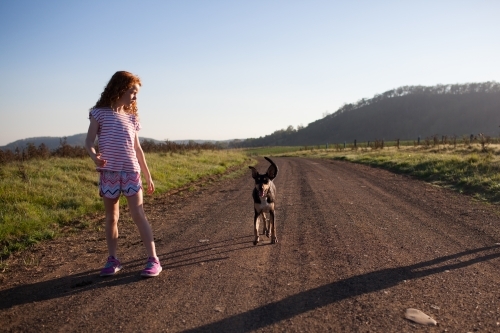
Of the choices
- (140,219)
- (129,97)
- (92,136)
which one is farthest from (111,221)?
(129,97)

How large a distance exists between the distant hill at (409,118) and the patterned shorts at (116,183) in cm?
9097

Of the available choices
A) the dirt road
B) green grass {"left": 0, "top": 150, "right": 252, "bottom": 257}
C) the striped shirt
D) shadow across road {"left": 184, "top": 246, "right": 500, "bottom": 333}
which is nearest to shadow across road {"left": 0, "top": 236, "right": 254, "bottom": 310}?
the dirt road

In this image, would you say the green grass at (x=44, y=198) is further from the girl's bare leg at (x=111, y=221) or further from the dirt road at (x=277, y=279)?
the girl's bare leg at (x=111, y=221)

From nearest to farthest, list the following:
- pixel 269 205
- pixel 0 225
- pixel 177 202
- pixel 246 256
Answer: pixel 246 256 < pixel 269 205 < pixel 0 225 < pixel 177 202

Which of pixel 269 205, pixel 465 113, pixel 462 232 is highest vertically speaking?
pixel 465 113

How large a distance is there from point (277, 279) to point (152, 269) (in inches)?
57.0

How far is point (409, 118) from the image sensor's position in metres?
130

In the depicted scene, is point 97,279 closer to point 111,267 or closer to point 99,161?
point 111,267

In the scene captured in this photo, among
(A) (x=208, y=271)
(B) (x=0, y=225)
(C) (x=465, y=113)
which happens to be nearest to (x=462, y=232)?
(A) (x=208, y=271)

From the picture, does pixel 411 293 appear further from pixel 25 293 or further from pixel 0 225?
pixel 0 225

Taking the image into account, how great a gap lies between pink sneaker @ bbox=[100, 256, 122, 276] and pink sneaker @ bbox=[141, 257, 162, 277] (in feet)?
1.33

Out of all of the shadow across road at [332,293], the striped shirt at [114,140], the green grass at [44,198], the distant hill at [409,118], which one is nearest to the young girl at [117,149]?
the striped shirt at [114,140]

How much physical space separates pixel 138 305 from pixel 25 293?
4.55 feet

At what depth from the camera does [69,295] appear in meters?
4.00
